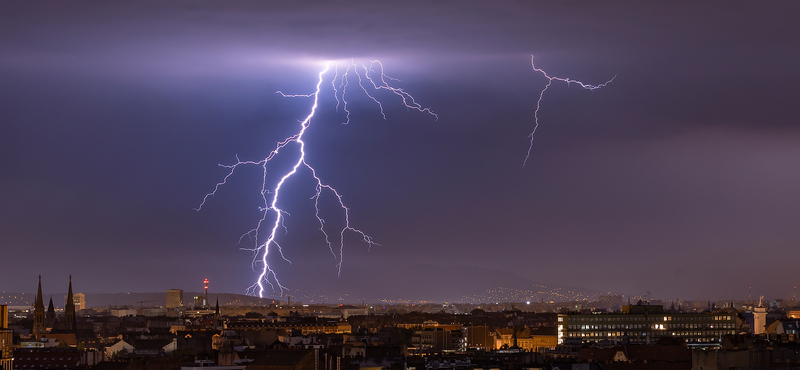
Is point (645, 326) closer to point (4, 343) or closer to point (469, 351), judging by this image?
point (469, 351)

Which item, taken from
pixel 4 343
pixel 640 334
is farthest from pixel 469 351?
pixel 4 343

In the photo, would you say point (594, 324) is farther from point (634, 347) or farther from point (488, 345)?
point (634, 347)

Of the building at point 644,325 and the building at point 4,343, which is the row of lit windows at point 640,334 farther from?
the building at point 4,343

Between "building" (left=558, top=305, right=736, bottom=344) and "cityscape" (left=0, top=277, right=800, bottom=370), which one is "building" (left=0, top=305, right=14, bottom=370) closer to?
"cityscape" (left=0, top=277, right=800, bottom=370)

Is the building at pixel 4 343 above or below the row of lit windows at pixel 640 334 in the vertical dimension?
above

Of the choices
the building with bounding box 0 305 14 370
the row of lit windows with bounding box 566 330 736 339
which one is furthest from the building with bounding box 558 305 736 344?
the building with bounding box 0 305 14 370

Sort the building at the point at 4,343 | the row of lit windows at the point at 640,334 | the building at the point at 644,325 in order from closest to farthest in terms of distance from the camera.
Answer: the building at the point at 4,343 < the row of lit windows at the point at 640,334 < the building at the point at 644,325

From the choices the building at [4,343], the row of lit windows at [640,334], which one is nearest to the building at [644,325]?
the row of lit windows at [640,334]

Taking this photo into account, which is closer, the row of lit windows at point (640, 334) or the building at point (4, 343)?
the building at point (4, 343)
